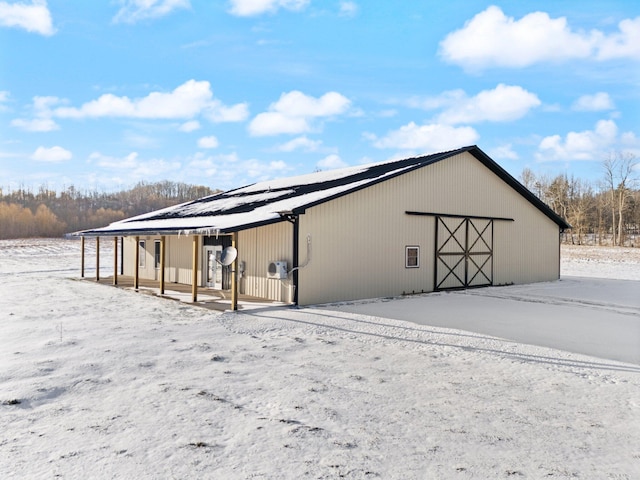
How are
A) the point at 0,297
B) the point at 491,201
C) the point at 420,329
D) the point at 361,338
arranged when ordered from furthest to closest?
the point at 491,201
the point at 0,297
the point at 420,329
the point at 361,338

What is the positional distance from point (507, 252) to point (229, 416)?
15174mm

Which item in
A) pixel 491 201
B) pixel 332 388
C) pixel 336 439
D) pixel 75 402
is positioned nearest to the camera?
pixel 336 439

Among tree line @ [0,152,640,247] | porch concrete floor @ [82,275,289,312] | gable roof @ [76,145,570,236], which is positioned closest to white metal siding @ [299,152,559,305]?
gable roof @ [76,145,570,236]

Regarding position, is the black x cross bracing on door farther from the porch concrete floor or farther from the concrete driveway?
the porch concrete floor

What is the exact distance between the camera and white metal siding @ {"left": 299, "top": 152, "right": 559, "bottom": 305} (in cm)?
1216

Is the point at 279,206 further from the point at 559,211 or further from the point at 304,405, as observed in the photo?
the point at 559,211

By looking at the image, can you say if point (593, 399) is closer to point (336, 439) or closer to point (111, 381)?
point (336, 439)

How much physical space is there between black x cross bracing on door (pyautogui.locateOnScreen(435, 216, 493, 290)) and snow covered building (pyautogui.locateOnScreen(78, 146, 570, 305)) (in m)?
0.03

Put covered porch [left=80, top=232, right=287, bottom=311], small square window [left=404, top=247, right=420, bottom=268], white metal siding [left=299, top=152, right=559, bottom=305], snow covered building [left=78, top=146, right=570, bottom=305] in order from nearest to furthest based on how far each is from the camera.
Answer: covered porch [left=80, top=232, right=287, bottom=311] → snow covered building [left=78, top=146, right=570, bottom=305] → white metal siding [left=299, top=152, right=559, bottom=305] → small square window [left=404, top=247, right=420, bottom=268]

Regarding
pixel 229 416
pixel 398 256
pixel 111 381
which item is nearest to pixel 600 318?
pixel 398 256

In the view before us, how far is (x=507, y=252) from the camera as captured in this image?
17484 millimetres

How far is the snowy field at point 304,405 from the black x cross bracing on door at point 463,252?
6767 mm

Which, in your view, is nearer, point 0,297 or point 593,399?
point 593,399

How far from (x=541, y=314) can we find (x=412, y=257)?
4.47 meters
